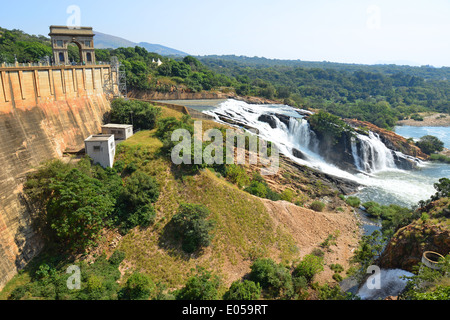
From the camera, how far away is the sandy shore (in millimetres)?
85456

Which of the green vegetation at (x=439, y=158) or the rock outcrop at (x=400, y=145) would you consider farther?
the green vegetation at (x=439, y=158)

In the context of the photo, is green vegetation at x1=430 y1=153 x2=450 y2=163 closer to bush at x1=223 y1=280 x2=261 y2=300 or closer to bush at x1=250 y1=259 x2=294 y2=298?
bush at x1=250 y1=259 x2=294 y2=298

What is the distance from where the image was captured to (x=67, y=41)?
31.0 meters

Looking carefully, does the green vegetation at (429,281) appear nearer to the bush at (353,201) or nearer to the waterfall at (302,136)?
the bush at (353,201)

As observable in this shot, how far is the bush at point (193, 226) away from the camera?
2088 centimetres

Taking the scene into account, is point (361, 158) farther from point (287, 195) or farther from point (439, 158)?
point (287, 195)

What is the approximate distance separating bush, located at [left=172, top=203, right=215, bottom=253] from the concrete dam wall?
350 inches

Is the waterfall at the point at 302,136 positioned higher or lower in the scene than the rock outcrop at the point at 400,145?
higher

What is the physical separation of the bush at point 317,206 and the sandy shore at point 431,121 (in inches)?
2675

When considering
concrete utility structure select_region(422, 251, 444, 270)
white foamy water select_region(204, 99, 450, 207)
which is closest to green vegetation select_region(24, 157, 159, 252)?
concrete utility structure select_region(422, 251, 444, 270)

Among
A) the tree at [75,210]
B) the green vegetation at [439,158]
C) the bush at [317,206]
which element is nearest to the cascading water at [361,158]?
the green vegetation at [439,158]

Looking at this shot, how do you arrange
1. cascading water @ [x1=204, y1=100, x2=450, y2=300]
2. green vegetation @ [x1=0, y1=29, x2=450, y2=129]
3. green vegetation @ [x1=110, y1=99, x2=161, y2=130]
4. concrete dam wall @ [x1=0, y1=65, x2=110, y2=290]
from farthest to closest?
green vegetation @ [x1=0, y1=29, x2=450, y2=129]
cascading water @ [x1=204, y1=100, x2=450, y2=300]
green vegetation @ [x1=110, y1=99, x2=161, y2=130]
concrete dam wall @ [x1=0, y1=65, x2=110, y2=290]
